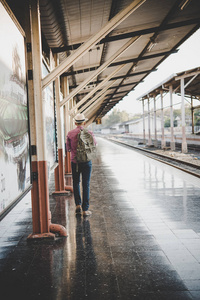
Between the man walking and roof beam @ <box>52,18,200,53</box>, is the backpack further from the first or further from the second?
roof beam @ <box>52,18,200,53</box>

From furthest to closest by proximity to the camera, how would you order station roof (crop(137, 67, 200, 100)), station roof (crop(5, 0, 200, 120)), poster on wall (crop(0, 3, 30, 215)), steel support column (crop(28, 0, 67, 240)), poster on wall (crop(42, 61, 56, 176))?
station roof (crop(137, 67, 200, 100)), station roof (crop(5, 0, 200, 120)), poster on wall (crop(42, 61, 56, 176)), steel support column (crop(28, 0, 67, 240)), poster on wall (crop(0, 3, 30, 215))

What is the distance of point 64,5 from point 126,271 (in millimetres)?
3855

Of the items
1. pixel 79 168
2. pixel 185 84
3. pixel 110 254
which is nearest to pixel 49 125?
pixel 79 168

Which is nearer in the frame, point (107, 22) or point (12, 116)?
point (12, 116)

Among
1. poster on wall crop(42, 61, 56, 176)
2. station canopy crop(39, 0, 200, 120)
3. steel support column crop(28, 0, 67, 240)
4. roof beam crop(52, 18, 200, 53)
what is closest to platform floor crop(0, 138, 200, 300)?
steel support column crop(28, 0, 67, 240)

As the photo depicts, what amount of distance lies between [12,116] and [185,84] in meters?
21.2

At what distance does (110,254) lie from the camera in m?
3.23

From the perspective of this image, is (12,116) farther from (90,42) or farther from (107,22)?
(107,22)

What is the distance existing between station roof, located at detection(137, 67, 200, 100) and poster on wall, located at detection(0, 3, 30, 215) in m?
17.1

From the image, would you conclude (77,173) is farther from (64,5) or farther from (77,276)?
(64,5)

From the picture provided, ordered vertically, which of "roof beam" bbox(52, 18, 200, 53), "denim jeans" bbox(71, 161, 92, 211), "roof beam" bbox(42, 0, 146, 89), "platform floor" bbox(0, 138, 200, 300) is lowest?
"platform floor" bbox(0, 138, 200, 300)

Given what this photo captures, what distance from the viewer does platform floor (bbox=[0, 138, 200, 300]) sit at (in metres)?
2.50

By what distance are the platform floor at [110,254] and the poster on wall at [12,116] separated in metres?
0.82

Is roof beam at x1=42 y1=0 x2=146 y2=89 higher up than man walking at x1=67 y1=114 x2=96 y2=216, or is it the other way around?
roof beam at x1=42 y1=0 x2=146 y2=89
